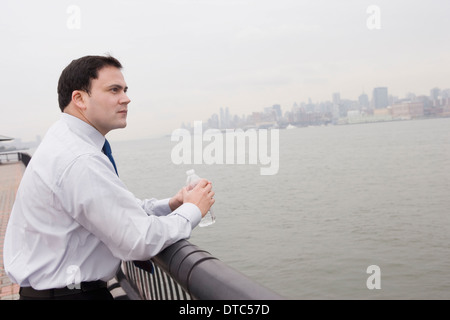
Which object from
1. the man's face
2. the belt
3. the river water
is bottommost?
the river water

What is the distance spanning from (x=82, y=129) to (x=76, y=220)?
45 centimetres

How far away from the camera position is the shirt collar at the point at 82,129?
6.27 ft

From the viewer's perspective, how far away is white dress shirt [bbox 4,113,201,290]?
5.38 ft

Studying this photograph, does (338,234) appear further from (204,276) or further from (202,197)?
(204,276)

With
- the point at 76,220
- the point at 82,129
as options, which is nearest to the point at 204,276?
the point at 76,220

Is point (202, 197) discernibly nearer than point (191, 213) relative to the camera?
No

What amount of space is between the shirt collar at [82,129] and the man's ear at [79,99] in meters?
0.06

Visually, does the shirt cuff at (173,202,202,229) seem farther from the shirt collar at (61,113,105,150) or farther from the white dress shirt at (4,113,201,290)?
the shirt collar at (61,113,105,150)

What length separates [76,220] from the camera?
174 cm

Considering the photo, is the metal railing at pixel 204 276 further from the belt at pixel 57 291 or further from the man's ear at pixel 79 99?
the man's ear at pixel 79 99

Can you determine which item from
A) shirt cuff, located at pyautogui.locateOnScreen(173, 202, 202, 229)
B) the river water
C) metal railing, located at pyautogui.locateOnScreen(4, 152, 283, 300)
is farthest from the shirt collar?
the river water

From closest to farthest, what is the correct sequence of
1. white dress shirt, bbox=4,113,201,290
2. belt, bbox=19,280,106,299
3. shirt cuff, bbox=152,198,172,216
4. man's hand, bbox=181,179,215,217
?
1. white dress shirt, bbox=4,113,201,290
2. belt, bbox=19,280,106,299
3. man's hand, bbox=181,179,215,217
4. shirt cuff, bbox=152,198,172,216

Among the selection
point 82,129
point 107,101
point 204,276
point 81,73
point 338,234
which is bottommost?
point 338,234
